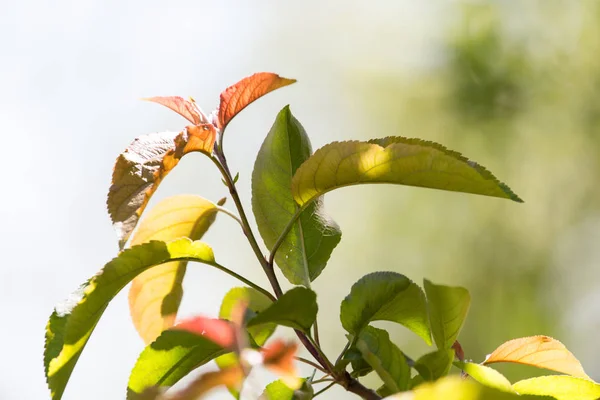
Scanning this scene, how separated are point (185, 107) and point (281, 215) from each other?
89 mm

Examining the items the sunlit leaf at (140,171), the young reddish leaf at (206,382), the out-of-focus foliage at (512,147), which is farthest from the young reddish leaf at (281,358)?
the out-of-focus foliage at (512,147)

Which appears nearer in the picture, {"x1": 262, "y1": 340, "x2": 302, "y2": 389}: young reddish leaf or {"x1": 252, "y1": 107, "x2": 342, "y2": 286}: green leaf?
{"x1": 262, "y1": 340, "x2": 302, "y2": 389}: young reddish leaf

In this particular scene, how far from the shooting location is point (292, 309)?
252mm

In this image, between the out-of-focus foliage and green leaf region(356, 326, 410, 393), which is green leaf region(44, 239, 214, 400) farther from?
the out-of-focus foliage

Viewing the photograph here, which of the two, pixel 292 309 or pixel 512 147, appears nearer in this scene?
pixel 292 309

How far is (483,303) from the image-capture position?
116 inches

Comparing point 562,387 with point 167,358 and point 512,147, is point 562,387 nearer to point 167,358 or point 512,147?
point 167,358

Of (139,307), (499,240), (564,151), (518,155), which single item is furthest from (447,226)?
(139,307)

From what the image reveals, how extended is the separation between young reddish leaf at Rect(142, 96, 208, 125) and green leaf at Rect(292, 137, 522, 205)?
0.09 metres

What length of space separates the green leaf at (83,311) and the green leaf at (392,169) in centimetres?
8

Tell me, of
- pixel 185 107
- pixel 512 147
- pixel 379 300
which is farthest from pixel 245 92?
pixel 512 147

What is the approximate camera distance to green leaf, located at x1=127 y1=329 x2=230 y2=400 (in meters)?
0.28

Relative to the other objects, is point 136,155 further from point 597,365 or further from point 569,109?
point 569,109

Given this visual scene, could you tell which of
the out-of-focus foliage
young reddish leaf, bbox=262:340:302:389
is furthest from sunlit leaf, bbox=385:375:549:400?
the out-of-focus foliage
